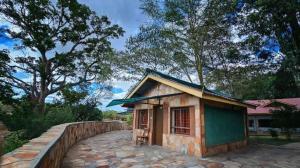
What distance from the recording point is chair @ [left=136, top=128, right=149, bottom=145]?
1109 centimetres

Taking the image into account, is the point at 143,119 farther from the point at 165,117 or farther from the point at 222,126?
the point at 222,126

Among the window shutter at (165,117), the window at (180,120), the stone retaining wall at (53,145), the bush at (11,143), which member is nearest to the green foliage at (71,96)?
the stone retaining wall at (53,145)

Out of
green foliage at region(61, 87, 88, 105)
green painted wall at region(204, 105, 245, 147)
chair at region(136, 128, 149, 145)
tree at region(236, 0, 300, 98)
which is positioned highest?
tree at region(236, 0, 300, 98)

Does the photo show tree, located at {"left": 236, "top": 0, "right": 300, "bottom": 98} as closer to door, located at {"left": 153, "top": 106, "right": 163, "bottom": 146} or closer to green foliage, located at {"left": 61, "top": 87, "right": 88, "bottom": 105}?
door, located at {"left": 153, "top": 106, "right": 163, "bottom": 146}

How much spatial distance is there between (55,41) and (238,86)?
16.3m

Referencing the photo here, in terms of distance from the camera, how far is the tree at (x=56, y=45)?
54.9 feet

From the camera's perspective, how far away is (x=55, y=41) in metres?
18.0

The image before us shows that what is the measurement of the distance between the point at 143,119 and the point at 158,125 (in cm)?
152

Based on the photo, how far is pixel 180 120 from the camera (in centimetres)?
966

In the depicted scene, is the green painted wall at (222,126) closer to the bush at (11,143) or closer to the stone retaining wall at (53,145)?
the stone retaining wall at (53,145)

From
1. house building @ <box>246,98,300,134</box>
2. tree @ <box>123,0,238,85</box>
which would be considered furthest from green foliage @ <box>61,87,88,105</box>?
house building @ <box>246,98,300,134</box>

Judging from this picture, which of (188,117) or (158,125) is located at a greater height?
(188,117)

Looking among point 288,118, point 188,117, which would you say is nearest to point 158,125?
point 188,117

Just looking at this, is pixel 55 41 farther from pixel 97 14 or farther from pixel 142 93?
pixel 142 93
